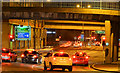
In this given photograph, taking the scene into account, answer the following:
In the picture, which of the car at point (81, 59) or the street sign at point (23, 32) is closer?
the car at point (81, 59)

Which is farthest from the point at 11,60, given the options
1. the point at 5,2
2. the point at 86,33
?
the point at 86,33

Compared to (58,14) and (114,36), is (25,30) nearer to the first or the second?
(58,14)

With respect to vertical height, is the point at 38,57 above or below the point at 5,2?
below

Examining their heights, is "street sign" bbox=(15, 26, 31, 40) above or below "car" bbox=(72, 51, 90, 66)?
above

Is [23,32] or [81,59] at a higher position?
[23,32]

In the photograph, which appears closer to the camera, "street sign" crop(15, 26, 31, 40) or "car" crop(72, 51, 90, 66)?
"car" crop(72, 51, 90, 66)

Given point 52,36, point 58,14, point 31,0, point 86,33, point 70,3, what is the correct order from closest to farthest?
point 58,14 → point 70,3 → point 31,0 → point 52,36 → point 86,33

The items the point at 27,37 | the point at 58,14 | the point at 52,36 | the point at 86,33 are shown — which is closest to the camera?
the point at 58,14

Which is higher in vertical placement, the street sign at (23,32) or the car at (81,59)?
the street sign at (23,32)

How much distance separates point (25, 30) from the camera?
41.5m

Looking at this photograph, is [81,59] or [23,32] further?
[23,32]

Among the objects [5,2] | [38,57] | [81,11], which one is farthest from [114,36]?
[5,2]

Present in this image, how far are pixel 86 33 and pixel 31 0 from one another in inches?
2767

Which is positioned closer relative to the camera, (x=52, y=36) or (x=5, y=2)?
(x=5, y=2)
